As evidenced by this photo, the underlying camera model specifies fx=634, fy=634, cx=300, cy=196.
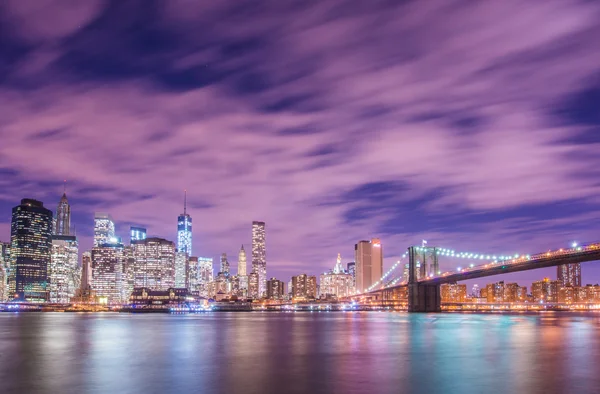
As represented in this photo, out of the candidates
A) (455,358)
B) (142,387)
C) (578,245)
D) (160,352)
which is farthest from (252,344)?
(578,245)

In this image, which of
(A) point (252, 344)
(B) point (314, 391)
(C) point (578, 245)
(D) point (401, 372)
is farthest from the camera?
(C) point (578, 245)

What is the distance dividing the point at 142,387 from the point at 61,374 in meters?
6.43

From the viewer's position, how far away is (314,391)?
923 inches

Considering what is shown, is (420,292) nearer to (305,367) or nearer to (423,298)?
(423,298)

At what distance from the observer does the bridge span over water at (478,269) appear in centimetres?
9044

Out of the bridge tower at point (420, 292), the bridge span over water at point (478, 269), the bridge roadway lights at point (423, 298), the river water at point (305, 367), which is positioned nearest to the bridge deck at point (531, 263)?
the bridge span over water at point (478, 269)

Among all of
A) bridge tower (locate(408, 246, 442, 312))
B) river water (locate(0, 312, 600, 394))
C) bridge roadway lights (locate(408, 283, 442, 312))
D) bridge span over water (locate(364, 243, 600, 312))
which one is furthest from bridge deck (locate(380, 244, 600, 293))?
river water (locate(0, 312, 600, 394))

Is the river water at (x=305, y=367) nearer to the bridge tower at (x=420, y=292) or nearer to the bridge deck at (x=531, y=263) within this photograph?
the bridge deck at (x=531, y=263)

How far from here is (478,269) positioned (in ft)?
376

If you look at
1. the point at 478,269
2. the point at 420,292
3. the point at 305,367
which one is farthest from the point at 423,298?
the point at 305,367

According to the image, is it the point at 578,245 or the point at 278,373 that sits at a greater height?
the point at 578,245

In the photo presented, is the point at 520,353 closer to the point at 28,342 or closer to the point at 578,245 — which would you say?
the point at 28,342

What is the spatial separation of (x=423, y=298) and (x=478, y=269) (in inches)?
1052

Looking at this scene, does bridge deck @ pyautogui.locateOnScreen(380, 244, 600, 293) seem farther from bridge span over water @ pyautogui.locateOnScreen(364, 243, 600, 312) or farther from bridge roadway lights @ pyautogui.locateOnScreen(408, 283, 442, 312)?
bridge roadway lights @ pyautogui.locateOnScreen(408, 283, 442, 312)
